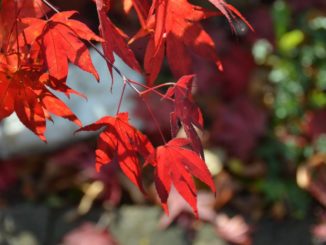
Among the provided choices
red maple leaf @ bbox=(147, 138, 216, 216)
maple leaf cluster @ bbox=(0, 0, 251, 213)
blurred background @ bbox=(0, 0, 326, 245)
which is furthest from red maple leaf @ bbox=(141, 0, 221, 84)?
blurred background @ bbox=(0, 0, 326, 245)

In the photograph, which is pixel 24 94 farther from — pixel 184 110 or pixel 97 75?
pixel 184 110

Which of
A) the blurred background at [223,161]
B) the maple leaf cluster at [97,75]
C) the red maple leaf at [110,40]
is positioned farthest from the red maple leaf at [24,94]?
the blurred background at [223,161]

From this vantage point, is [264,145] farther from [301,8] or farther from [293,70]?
[301,8]

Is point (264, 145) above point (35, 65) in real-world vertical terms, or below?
below

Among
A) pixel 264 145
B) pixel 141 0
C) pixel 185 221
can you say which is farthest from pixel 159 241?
pixel 141 0

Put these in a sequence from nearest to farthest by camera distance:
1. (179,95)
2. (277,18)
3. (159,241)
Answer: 1. (179,95)
2. (159,241)
3. (277,18)

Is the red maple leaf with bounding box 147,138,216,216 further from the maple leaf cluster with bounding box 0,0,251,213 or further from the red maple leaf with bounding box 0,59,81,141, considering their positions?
the red maple leaf with bounding box 0,59,81,141

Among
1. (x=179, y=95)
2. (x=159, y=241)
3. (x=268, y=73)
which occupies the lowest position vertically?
(x=159, y=241)

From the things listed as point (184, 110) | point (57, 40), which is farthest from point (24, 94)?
point (184, 110)
